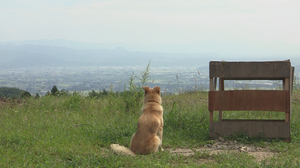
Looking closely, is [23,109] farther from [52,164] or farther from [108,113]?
[52,164]

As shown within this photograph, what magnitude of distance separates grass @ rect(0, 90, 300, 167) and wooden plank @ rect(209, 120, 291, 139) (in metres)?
0.22

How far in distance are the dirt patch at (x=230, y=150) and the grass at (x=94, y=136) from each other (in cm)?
21

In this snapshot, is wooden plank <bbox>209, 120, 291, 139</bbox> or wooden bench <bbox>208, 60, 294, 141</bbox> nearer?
wooden bench <bbox>208, 60, 294, 141</bbox>

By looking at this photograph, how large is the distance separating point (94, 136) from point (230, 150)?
2738 millimetres

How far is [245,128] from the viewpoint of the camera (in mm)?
6371

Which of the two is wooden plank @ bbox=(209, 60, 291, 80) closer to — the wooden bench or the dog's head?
the wooden bench

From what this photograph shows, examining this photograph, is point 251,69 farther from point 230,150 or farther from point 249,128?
point 230,150

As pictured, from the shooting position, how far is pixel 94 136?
19.8ft

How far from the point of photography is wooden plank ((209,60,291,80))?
6.07m

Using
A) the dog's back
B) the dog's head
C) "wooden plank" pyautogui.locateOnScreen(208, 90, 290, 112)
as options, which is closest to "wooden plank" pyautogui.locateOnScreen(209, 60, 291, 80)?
"wooden plank" pyautogui.locateOnScreen(208, 90, 290, 112)

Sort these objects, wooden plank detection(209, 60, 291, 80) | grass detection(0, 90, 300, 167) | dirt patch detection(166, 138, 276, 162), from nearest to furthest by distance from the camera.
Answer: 1. grass detection(0, 90, 300, 167)
2. dirt patch detection(166, 138, 276, 162)
3. wooden plank detection(209, 60, 291, 80)

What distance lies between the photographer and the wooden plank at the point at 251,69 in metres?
6.07

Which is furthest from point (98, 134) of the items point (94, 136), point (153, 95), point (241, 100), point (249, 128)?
point (249, 128)

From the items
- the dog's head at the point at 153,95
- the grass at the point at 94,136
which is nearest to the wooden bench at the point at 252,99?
the grass at the point at 94,136
